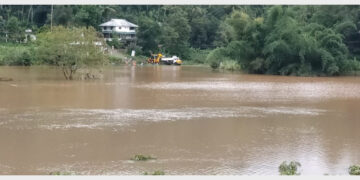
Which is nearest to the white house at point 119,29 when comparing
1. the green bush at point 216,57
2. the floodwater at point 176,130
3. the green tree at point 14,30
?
the green tree at point 14,30

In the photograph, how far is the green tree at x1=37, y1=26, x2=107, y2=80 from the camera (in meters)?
24.4

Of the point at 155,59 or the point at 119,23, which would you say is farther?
the point at 119,23

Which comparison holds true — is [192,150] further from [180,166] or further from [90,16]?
[90,16]

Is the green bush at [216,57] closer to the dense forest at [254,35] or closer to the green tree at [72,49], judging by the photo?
the dense forest at [254,35]

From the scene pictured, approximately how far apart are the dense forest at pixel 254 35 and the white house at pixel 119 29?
1053mm

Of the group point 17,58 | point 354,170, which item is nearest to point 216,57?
point 17,58

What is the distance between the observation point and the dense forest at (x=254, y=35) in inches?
1256

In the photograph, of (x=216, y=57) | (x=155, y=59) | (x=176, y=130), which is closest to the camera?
(x=176, y=130)

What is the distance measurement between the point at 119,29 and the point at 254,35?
1992 centimetres

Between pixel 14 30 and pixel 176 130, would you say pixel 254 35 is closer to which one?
pixel 14 30

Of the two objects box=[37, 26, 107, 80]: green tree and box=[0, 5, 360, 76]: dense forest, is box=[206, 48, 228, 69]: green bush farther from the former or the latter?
box=[37, 26, 107, 80]: green tree

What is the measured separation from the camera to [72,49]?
24.4 m

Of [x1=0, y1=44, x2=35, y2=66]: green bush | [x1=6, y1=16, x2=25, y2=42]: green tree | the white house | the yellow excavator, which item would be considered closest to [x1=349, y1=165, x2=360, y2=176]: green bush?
[x1=0, y1=44, x2=35, y2=66]: green bush

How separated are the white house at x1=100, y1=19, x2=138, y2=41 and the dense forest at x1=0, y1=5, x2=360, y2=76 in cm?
105
